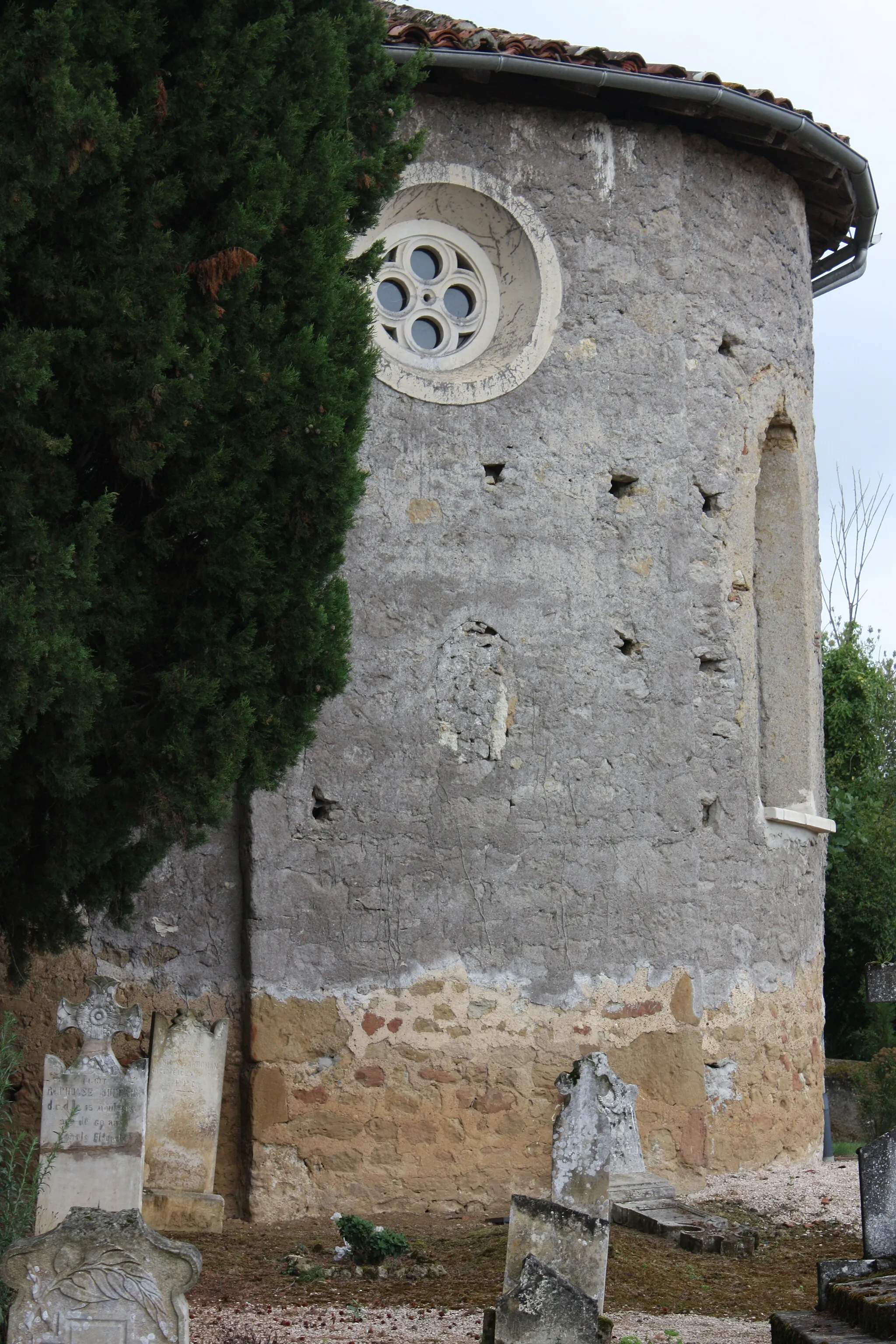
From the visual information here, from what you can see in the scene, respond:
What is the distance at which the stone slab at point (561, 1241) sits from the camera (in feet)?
18.0

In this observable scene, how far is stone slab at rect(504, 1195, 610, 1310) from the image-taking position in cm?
548

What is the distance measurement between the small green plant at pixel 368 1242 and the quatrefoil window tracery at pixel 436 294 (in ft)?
16.3

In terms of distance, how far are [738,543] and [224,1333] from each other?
594 cm

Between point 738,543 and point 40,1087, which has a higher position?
point 738,543

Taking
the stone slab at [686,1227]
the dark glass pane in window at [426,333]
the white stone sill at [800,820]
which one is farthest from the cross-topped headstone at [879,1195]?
the dark glass pane in window at [426,333]

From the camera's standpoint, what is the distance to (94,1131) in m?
6.53

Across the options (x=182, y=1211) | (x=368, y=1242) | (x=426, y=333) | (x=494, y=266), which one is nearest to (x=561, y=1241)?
(x=368, y=1242)

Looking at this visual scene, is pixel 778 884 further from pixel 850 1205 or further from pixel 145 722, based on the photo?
pixel 145 722

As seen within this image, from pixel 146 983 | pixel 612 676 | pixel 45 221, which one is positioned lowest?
pixel 146 983

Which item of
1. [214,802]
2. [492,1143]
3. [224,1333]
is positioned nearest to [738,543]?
[492,1143]

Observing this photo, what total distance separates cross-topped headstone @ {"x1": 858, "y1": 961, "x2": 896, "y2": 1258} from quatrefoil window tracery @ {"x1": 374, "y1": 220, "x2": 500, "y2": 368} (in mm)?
5248

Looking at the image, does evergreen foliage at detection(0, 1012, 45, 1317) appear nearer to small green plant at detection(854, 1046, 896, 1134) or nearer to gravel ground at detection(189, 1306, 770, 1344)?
gravel ground at detection(189, 1306, 770, 1344)

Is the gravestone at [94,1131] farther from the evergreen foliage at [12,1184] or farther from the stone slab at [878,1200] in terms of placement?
the stone slab at [878,1200]

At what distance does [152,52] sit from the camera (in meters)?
6.21
